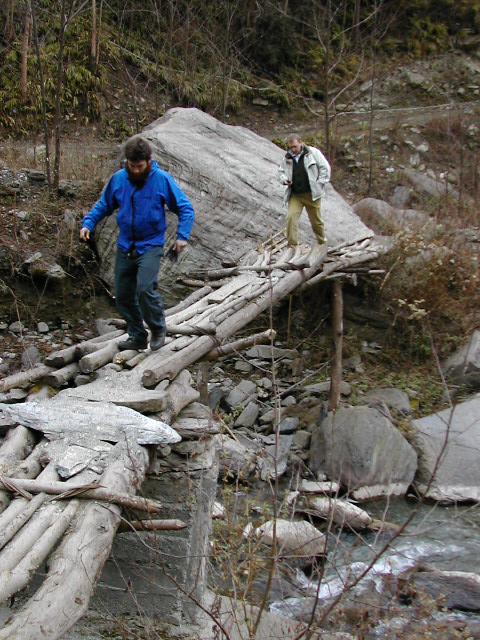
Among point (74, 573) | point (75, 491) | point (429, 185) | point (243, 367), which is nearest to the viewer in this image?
point (74, 573)

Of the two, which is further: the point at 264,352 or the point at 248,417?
the point at 264,352

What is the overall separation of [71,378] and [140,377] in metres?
0.43

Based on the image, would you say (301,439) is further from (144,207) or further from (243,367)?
(144,207)

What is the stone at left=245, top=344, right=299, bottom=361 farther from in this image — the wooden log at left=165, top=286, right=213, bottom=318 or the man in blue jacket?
the man in blue jacket

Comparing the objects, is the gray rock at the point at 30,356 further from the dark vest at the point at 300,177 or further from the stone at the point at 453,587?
the stone at the point at 453,587

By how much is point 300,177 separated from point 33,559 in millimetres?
5638

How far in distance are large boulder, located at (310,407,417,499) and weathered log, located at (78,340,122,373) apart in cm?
299

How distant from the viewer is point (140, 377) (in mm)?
4812

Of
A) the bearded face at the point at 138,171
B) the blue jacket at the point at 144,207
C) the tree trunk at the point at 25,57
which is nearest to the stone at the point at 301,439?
the blue jacket at the point at 144,207

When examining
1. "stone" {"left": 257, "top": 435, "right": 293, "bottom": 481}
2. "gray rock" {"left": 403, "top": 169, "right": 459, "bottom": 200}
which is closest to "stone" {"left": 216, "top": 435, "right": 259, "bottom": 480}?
"stone" {"left": 257, "top": 435, "right": 293, "bottom": 481}

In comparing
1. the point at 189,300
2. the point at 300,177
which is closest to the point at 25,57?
the point at 300,177

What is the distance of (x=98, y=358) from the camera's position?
16.3 feet

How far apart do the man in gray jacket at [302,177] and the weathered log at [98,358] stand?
336 cm

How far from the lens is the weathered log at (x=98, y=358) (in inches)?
191
